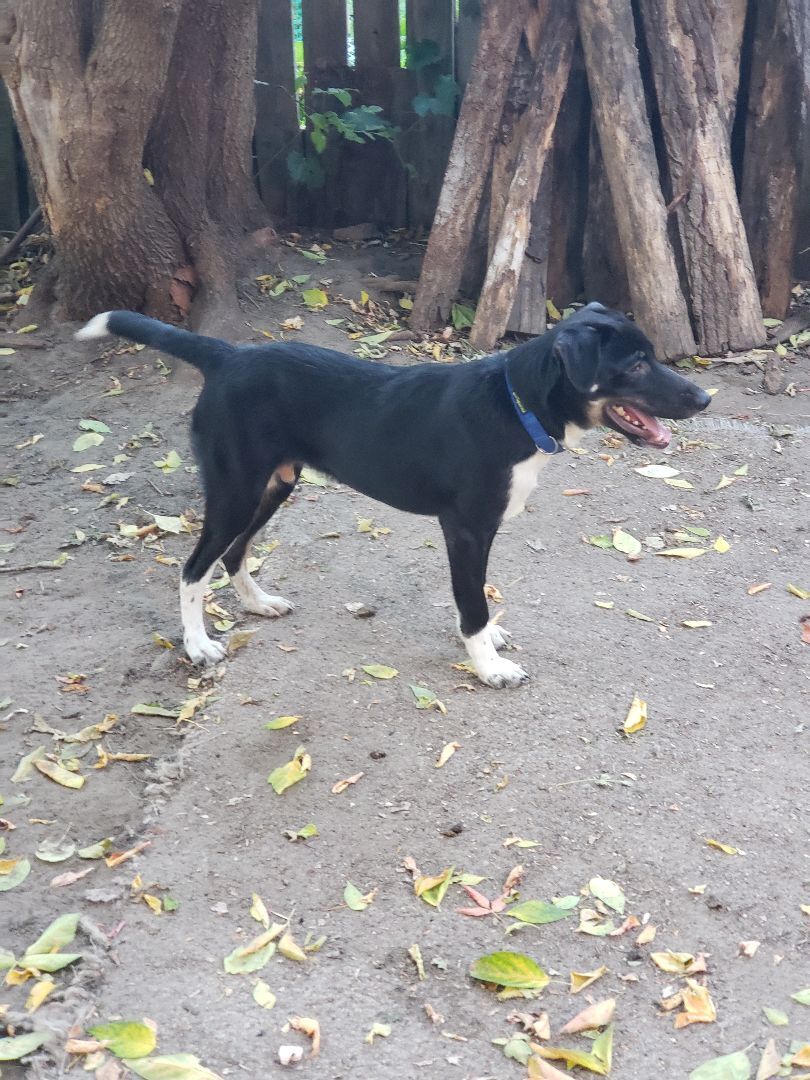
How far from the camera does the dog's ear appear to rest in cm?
363

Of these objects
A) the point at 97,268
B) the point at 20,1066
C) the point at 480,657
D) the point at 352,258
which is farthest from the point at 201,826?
the point at 352,258

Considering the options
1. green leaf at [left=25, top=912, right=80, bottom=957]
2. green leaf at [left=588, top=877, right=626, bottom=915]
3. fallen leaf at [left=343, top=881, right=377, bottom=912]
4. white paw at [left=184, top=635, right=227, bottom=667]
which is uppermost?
white paw at [left=184, top=635, right=227, bottom=667]

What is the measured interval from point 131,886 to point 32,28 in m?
5.21

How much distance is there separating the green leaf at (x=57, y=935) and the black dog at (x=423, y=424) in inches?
57.0

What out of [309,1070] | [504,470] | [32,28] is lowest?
[309,1070]

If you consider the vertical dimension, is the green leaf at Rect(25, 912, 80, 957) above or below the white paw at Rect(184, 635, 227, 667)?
below

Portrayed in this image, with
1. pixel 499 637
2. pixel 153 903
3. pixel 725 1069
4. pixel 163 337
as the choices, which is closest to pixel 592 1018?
pixel 725 1069

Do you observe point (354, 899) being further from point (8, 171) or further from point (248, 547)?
point (8, 171)

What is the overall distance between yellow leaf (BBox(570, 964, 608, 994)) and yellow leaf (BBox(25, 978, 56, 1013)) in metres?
1.36

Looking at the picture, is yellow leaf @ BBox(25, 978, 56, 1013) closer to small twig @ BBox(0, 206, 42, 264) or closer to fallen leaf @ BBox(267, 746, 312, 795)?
fallen leaf @ BBox(267, 746, 312, 795)

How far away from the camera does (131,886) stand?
3.20m

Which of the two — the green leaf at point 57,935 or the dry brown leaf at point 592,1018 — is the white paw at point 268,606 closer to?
the green leaf at point 57,935

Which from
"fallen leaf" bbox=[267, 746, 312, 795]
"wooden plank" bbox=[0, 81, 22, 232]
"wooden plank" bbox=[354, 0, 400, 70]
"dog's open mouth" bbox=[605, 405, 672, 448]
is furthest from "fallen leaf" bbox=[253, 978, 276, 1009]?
"wooden plank" bbox=[0, 81, 22, 232]

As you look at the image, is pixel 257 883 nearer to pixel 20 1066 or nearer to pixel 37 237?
pixel 20 1066
